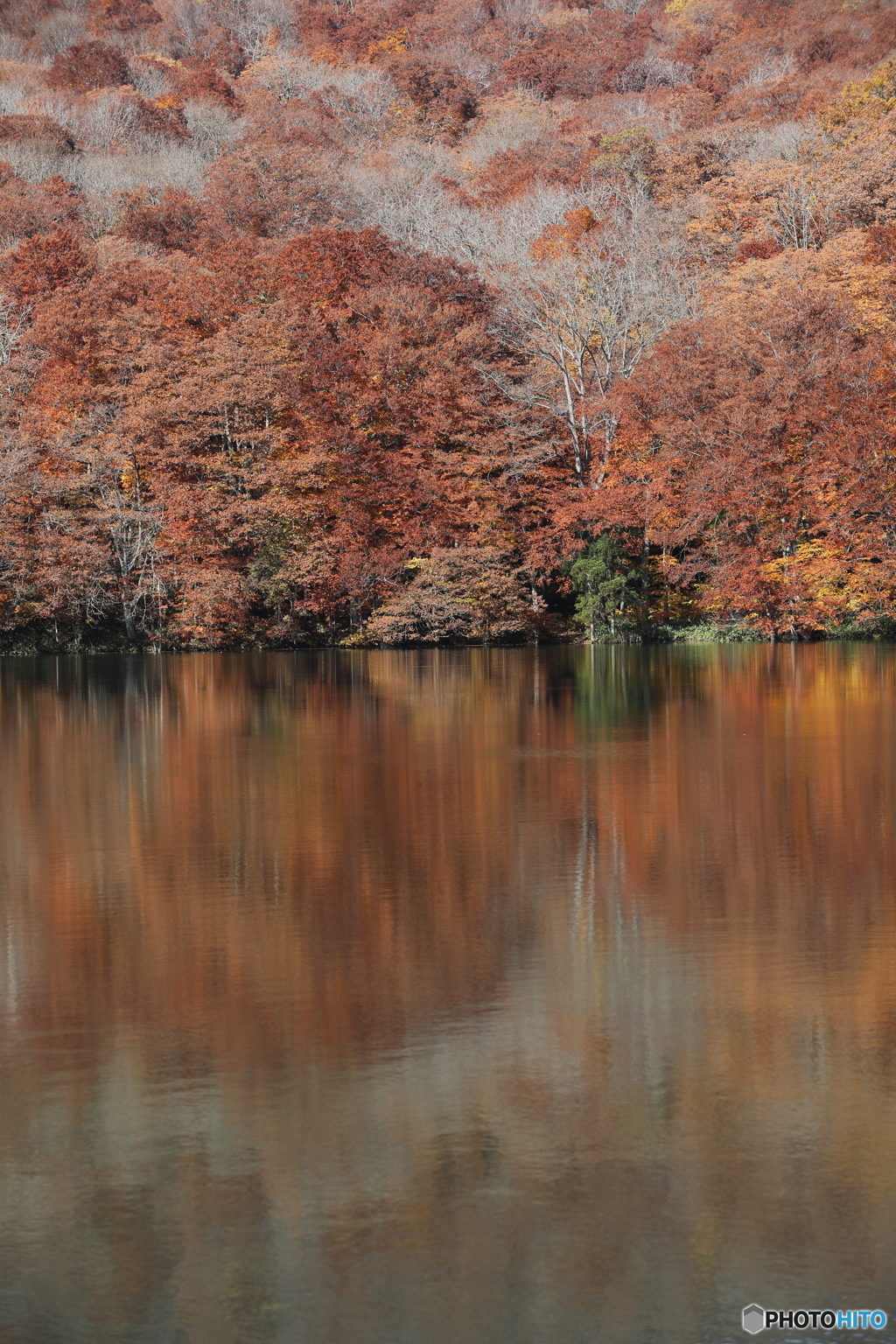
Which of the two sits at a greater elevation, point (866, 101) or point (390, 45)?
point (390, 45)

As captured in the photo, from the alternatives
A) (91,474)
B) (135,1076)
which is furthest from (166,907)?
(91,474)

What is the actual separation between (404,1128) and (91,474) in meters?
29.6

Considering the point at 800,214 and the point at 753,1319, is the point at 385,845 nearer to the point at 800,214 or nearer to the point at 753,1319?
the point at 753,1319

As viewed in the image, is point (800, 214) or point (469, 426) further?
point (800, 214)

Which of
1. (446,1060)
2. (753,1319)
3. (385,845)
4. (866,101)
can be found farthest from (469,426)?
(753,1319)

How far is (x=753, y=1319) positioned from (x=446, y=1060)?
1373 millimetres

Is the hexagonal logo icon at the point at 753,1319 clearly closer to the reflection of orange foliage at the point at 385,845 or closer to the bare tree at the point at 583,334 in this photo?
the reflection of orange foliage at the point at 385,845

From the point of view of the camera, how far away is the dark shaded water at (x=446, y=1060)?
2.59 m

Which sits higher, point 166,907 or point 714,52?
point 714,52

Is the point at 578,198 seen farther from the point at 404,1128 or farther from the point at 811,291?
the point at 404,1128

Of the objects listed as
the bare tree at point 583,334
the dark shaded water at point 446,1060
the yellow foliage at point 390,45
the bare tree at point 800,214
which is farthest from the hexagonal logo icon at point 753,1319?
the yellow foliage at point 390,45

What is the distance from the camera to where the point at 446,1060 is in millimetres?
3695

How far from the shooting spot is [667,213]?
140 feet

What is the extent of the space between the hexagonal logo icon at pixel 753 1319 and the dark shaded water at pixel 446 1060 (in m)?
0.03
